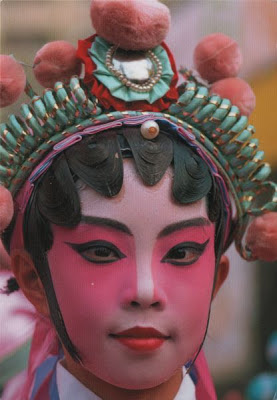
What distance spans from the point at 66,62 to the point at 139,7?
0.65ft

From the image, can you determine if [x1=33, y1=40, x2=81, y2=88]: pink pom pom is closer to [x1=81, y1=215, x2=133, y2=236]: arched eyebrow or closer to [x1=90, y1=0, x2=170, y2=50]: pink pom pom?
[x1=90, y1=0, x2=170, y2=50]: pink pom pom

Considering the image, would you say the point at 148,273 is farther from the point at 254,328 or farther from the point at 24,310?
the point at 254,328

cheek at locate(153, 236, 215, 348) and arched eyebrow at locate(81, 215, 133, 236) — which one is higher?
arched eyebrow at locate(81, 215, 133, 236)

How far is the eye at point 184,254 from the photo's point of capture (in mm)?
1302

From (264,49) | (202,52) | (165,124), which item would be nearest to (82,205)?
(165,124)

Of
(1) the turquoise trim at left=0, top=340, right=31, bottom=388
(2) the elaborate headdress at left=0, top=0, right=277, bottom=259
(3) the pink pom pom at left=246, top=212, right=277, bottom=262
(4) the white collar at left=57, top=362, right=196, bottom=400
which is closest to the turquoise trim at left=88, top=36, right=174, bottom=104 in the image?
(2) the elaborate headdress at left=0, top=0, right=277, bottom=259

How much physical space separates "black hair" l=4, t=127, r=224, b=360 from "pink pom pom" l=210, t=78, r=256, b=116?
0.19 metres

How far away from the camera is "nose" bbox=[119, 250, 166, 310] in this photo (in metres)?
1.23

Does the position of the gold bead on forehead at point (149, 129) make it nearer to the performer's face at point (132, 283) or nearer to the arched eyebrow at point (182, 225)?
the performer's face at point (132, 283)

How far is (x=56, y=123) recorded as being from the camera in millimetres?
1364

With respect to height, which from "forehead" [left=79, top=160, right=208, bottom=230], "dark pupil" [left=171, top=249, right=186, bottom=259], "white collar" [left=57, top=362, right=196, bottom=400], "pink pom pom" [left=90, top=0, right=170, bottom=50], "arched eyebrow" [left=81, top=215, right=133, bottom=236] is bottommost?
"white collar" [left=57, top=362, right=196, bottom=400]

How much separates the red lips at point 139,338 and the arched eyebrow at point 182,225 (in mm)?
173

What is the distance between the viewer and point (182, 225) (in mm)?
1316

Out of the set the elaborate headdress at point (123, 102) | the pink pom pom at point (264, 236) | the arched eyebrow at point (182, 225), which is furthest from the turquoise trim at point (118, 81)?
the pink pom pom at point (264, 236)
